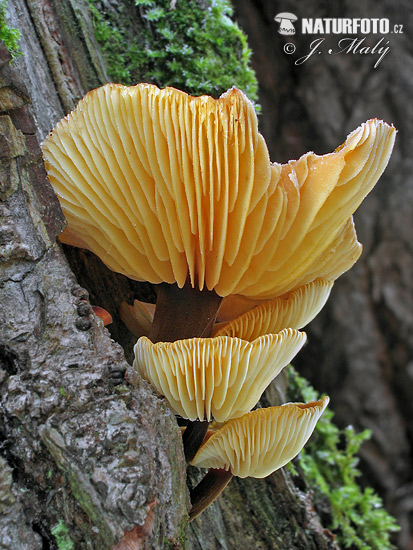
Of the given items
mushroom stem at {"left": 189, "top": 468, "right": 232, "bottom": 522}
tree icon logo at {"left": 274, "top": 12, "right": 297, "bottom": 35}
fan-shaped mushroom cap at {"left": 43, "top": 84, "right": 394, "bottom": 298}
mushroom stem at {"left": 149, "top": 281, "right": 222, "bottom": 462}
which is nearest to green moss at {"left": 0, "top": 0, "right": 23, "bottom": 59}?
fan-shaped mushroom cap at {"left": 43, "top": 84, "right": 394, "bottom": 298}

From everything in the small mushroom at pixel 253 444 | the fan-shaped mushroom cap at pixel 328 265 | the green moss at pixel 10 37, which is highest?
the green moss at pixel 10 37

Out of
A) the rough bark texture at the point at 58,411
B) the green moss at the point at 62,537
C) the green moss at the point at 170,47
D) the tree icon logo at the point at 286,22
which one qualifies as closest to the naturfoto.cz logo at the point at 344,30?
the tree icon logo at the point at 286,22

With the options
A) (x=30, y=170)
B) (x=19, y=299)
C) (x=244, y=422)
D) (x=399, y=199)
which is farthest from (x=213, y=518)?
(x=399, y=199)

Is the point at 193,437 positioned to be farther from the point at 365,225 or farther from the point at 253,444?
the point at 365,225

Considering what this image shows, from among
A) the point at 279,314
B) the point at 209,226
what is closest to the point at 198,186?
the point at 209,226

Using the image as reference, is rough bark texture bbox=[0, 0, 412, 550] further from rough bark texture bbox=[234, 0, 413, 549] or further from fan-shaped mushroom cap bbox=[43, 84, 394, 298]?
rough bark texture bbox=[234, 0, 413, 549]

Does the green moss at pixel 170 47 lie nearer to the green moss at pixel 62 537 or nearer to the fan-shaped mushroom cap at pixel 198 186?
the fan-shaped mushroom cap at pixel 198 186
